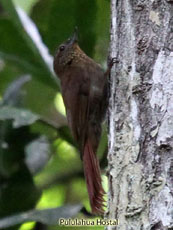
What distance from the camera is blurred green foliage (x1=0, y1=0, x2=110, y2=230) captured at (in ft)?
13.5

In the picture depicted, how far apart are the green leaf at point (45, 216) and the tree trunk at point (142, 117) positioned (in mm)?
602

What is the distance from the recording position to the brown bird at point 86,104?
11.9ft

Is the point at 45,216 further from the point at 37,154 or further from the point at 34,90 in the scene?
the point at 34,90

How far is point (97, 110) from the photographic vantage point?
3979 mm

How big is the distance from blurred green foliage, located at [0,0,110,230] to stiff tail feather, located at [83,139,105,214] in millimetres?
221

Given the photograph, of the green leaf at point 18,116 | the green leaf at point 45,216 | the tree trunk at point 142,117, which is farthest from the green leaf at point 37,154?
the tree trunk at point 142,117

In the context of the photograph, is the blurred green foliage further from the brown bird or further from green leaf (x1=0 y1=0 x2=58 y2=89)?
the brown bird

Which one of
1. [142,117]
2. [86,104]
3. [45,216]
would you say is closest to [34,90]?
[86,104]

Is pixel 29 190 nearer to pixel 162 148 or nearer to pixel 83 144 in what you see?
pixel 83 144

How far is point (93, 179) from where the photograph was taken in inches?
141

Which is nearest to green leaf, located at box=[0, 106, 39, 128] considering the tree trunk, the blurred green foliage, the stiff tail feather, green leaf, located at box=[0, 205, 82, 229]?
the blurred green foliage

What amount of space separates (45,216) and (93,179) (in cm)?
32

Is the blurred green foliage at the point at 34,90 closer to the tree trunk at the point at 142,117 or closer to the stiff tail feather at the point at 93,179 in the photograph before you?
the stiff tail feather at the point at 93,179

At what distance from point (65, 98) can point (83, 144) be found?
0.37 m
